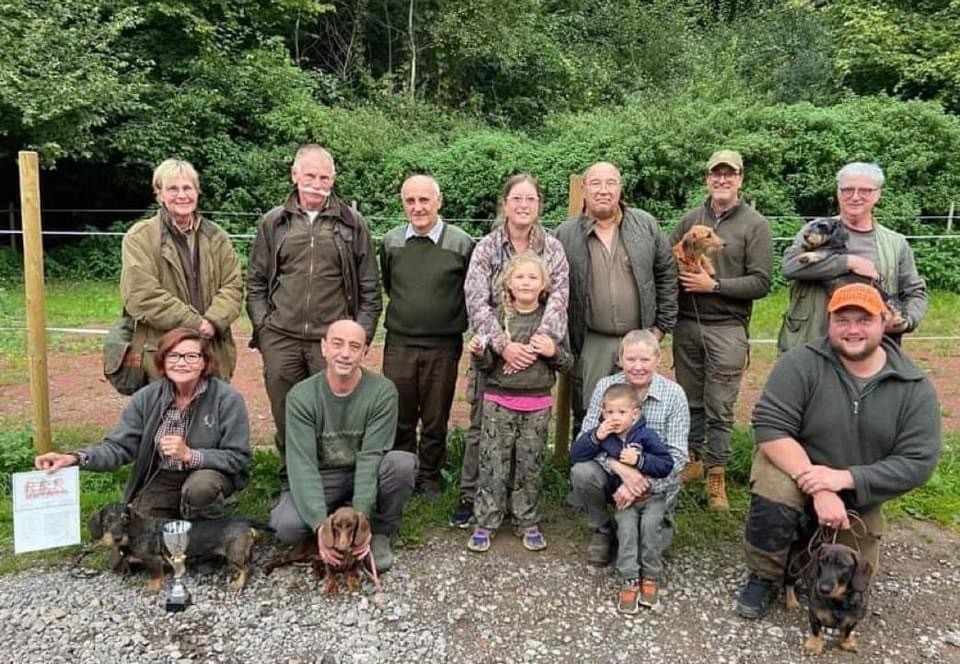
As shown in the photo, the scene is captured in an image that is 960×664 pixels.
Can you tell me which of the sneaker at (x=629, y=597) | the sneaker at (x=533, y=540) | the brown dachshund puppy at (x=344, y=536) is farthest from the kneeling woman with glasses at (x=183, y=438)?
the sneaker at (x=629, y=597)

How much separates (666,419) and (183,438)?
2207 mm

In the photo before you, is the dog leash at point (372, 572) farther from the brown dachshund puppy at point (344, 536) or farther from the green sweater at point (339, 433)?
the green sweater at point (339, 433)

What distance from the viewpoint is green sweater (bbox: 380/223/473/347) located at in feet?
14.0

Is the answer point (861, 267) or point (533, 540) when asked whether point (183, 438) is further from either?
point (861, 267)

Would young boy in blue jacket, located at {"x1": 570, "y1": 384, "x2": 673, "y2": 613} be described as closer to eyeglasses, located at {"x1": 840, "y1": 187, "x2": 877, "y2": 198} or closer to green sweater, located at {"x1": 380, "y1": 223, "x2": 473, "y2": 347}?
green sweater, located at {"x1": 380, "y1": 223, "x2": 473, "y2": 347}

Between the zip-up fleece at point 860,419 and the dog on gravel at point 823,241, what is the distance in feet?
2.30

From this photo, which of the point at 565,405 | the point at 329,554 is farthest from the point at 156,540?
the point at 565,405

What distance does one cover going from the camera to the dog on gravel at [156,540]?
139 inches

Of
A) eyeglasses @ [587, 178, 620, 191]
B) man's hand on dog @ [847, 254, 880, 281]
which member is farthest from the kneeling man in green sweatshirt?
man's hand on dog @ [847, 254, 880, 281]

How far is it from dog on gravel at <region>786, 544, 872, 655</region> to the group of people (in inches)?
6.9

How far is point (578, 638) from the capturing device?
3.29 m

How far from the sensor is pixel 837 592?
10.2 ft

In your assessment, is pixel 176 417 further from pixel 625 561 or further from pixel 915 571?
pixel 915 571

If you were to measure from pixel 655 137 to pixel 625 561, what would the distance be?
1123cm
